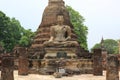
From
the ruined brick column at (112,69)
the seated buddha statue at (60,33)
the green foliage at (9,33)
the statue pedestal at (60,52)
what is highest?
the green foliage at (9,33)

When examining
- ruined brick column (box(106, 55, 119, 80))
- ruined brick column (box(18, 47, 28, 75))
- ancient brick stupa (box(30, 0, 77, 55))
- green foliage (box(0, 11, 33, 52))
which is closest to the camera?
ruined brick column (box(106, 55, 119, 80))

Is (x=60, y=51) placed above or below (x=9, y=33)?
below

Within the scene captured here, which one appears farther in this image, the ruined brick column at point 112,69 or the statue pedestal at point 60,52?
the statue pedestal at point 60,52

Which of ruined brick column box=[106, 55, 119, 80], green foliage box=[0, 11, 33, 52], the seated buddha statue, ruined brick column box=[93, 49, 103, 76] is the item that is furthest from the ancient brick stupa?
green foliage box=[0, 11, 33, 52]

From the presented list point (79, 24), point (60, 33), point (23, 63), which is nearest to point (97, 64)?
point (23, 63)

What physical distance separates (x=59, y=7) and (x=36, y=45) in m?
3.86

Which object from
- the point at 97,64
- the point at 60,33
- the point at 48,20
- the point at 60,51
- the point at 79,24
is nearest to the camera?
the point at 97,64

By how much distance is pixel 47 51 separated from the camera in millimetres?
22469

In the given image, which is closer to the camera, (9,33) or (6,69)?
(6,69)

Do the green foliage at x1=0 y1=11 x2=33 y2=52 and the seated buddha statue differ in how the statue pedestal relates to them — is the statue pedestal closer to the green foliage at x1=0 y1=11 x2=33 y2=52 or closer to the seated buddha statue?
the seated buddha statue

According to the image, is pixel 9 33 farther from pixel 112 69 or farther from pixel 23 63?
pixel 112 69

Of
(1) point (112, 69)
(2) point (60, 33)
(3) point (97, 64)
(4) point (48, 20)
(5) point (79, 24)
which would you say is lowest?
(1) point (112, 69)

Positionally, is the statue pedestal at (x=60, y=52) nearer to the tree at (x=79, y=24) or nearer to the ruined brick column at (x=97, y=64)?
the ruined brick column at (x=97, y=64)

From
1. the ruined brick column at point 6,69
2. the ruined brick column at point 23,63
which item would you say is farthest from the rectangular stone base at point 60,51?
the ruined brick column at point 6,69
